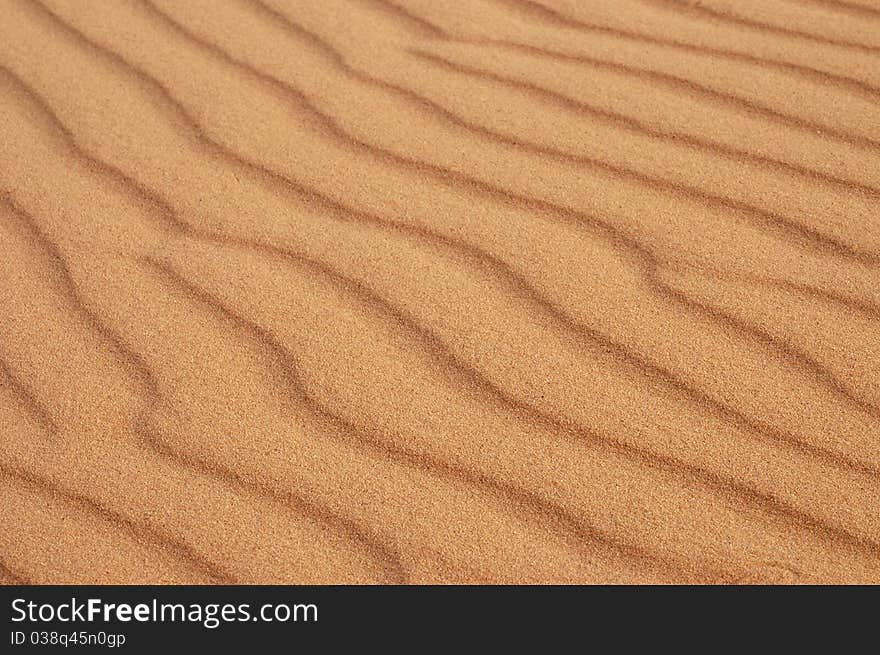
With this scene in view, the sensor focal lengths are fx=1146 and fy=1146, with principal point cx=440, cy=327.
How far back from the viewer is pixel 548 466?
171 centimetres

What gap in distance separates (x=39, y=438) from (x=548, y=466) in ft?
2.58

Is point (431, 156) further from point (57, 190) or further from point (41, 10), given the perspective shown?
point (41, 10)

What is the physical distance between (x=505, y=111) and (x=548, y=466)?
1012 mm

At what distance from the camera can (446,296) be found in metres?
1.99

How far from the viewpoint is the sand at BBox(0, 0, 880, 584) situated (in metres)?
1.64

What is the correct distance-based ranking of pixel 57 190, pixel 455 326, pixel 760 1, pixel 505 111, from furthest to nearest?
pixel 760 1
pixel 505 111
pixel 57 190
pixel 455 326

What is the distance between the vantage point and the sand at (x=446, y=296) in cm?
164

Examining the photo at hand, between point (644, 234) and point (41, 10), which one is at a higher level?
point (41, 10)

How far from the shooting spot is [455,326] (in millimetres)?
1937

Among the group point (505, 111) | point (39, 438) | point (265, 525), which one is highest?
point (505, 111)
